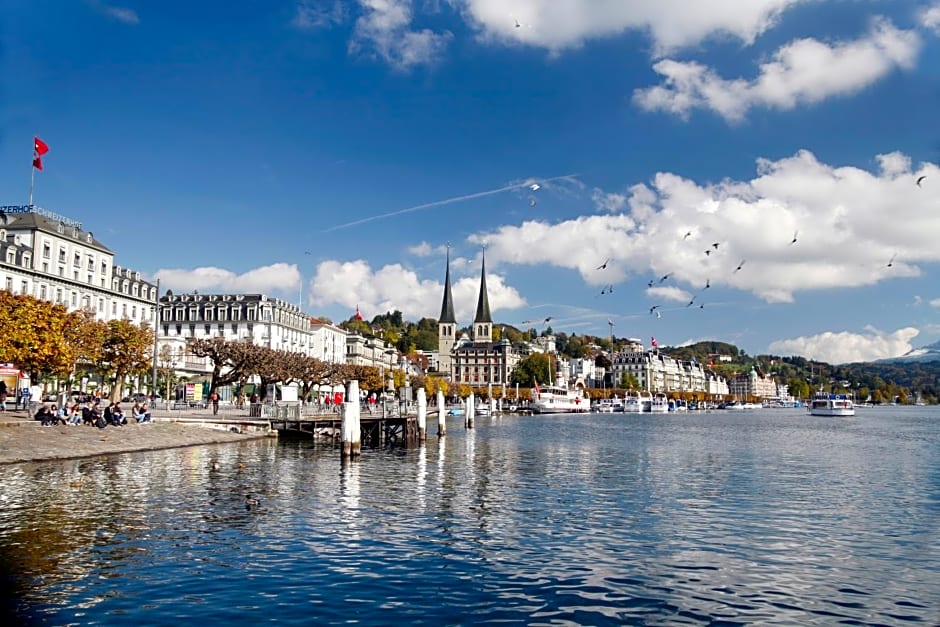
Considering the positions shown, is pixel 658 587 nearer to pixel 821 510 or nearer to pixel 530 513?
pixel 530 513


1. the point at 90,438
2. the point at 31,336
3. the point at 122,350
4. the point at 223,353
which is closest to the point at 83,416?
the point at 90,438

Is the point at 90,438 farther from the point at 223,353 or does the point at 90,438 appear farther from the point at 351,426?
the point at 223,353

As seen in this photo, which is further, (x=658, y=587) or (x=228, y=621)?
(x=658, y=587)

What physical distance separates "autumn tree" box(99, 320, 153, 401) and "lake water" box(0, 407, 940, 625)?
1167 inches

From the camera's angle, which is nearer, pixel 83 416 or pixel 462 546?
pixel 462 546

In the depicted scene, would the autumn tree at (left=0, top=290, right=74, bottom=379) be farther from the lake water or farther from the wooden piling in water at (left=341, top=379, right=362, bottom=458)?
the wooden piling in water at (left=341, top=379, right=362, bottom=458)

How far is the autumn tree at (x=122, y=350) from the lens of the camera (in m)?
71.2

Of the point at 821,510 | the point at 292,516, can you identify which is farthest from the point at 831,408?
the point at 292,516

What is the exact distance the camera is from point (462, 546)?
23.8 metres

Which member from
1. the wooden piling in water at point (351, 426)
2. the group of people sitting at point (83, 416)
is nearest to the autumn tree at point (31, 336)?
the group of people sitting at point (83, 416)

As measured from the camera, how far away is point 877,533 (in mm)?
26391

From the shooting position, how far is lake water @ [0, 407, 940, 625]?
17.4 meters

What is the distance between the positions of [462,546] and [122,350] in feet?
186

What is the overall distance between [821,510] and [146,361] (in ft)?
205
